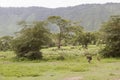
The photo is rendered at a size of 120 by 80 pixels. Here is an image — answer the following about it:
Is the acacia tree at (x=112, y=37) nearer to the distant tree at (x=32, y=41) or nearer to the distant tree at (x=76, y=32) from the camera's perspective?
the distant tree at (x=32, y=41)

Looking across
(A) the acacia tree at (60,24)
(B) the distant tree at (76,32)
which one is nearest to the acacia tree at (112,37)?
(B) the distant tree at (76,32)

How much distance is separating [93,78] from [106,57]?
2617 cm

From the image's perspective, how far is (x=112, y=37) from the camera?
53219 millimetres

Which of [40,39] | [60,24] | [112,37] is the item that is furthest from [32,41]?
[60,24]

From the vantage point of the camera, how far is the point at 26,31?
172 ft

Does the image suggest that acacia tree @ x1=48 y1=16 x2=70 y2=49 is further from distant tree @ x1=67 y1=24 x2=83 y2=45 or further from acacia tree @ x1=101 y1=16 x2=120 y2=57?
acacia tree @ x1=101 y1=16 x2=120 y2=57

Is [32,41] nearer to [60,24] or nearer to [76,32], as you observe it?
[76,32]

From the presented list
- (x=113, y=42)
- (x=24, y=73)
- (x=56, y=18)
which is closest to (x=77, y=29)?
(x=56, y=18)

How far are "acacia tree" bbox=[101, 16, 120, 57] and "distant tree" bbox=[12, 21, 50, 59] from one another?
403 inches

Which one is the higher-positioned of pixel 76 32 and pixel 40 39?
pixel 76 32

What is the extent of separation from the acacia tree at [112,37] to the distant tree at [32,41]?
1022 centimetres

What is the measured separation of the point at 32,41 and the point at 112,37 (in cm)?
1377

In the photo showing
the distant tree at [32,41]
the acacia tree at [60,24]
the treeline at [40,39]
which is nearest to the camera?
the distant tree at [32,41]

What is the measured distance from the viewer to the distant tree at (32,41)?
167 ft
